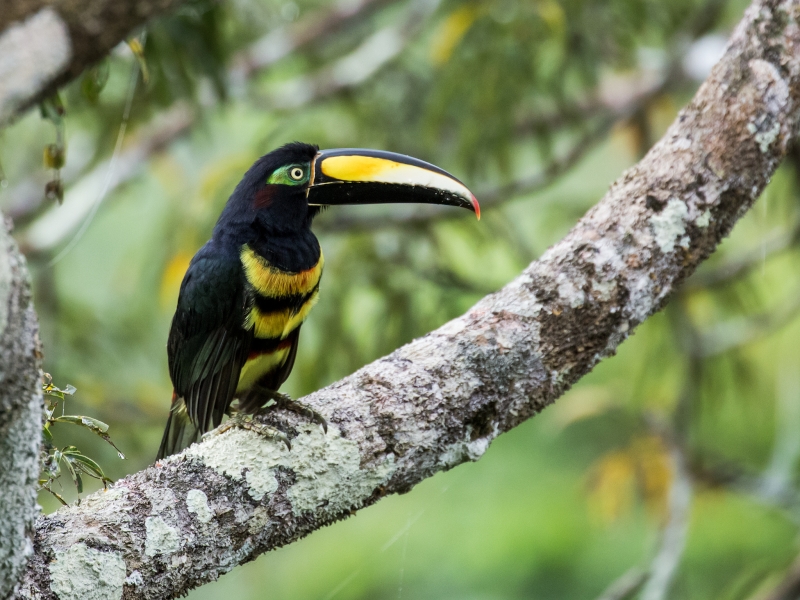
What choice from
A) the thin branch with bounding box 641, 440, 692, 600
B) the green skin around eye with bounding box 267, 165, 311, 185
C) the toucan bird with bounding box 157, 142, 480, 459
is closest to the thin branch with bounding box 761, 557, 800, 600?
the thin branch with bounding box 641, 440, 692, 600

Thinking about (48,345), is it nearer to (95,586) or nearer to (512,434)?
(95,586)

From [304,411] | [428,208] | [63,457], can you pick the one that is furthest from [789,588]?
[63,457]

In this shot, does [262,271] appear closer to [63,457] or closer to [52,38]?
[63,457]

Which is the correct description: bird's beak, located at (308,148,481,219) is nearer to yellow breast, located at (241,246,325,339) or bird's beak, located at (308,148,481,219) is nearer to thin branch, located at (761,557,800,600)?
yellow breast, located at (241,246,325,339)

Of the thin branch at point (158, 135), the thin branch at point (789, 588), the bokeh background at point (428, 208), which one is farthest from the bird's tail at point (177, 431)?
the thin branch at point (789, 588)

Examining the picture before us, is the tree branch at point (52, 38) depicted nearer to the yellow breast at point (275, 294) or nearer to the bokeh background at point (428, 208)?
the yellow breast at point (275, 294)

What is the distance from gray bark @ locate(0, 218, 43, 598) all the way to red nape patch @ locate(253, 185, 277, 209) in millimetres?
1108

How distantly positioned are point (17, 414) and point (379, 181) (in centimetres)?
119

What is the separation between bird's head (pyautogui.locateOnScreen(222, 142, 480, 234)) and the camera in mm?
2201

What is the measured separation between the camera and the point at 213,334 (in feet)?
7.27

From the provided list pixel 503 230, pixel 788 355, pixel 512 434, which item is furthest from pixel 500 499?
pixel 503 230

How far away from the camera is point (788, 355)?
17.9ft

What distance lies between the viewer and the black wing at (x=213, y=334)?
219 centimetres

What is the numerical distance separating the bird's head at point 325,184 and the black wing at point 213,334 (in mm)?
160
